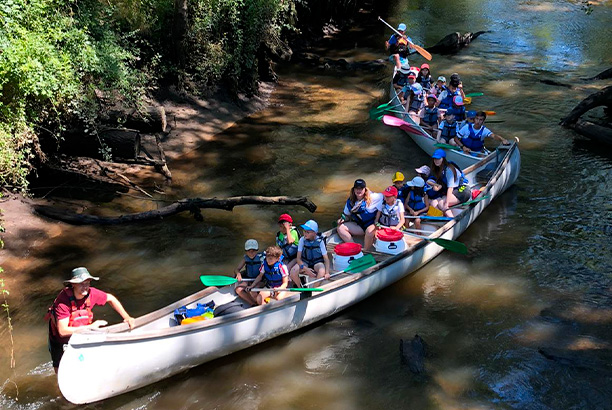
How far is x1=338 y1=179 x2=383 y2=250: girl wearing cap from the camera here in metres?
8.67

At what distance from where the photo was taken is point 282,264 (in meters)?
7.55

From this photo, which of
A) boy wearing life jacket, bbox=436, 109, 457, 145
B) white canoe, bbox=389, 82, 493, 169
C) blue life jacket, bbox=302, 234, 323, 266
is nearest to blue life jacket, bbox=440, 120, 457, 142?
boy wearing life jacket, bbox=436, 109, 457, 145

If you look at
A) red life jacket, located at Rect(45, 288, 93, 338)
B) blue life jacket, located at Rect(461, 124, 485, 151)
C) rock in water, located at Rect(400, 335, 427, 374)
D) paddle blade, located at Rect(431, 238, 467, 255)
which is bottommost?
rock in water, located at Rect(400, 335, 427, 374)

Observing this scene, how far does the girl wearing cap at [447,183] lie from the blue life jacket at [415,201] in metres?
0.35

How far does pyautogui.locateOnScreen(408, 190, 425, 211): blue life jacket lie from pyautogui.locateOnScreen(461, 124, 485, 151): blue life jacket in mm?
2814

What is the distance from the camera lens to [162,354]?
6.66 m

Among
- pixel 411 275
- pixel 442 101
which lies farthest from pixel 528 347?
pixel 442 101

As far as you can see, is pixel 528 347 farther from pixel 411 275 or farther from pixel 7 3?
pixel 7 3

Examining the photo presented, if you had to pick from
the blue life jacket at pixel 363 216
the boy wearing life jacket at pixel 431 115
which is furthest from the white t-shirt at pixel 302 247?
the boy wearing life jacket at pixel 431 115

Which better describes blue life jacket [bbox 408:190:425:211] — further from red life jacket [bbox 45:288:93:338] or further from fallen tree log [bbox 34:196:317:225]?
red life jacket [bbox 45:288:93:338]

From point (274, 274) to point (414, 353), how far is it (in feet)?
6.04

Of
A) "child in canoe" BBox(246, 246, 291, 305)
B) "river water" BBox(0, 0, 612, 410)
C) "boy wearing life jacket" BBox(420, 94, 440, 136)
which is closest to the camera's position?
"river water" BBox(0, 0, 612, 410)

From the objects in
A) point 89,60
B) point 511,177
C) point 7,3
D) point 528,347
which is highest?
point 7,3

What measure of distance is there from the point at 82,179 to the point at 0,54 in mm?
3252
